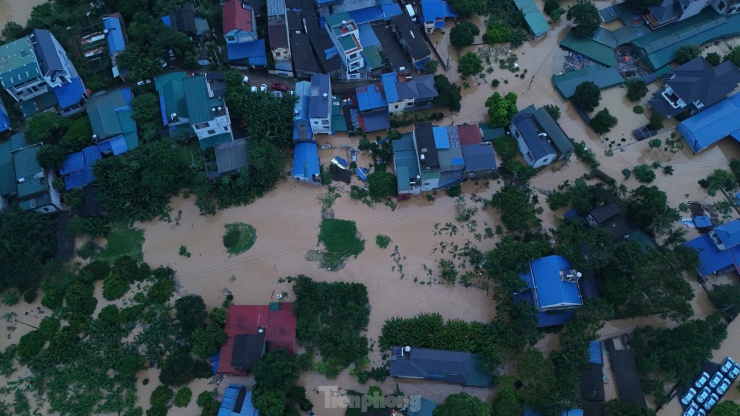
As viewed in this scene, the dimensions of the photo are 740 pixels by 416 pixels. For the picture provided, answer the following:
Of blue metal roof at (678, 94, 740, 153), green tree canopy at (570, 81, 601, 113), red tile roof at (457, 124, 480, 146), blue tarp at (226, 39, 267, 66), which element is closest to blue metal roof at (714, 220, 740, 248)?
blue metal roof at (678, 94, 740, 153)

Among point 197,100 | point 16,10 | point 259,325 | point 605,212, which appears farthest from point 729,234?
point 16,10

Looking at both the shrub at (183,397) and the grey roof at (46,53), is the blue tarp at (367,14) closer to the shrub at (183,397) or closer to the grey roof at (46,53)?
the grey roof at (46,53)

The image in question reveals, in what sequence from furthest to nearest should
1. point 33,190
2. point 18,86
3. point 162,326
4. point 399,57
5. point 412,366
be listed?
point 399,57 → point 18,86 → point 33,190 → point 162,326 → point 412,366

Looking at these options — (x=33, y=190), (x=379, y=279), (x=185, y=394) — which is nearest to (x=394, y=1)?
(x=379, y=279)

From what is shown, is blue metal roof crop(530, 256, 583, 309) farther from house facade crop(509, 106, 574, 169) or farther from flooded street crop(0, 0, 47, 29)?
flooded street crop(0, 0, 47, 29)

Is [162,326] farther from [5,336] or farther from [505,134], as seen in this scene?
[505,134]

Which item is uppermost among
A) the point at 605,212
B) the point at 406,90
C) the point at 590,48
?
the point at 590,48

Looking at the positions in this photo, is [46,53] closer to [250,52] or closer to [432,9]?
[250,52]

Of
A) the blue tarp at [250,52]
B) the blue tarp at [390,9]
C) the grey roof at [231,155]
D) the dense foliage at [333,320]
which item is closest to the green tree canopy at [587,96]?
the blue tarp at [390,9]
